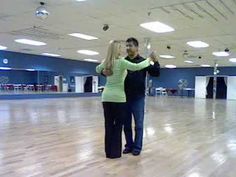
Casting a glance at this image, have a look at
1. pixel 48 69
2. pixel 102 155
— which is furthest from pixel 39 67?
pixel 102 155

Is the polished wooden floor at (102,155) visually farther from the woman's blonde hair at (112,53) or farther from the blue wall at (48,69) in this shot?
the blue wall at (48,69)

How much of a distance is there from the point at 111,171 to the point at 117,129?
63 centimetres

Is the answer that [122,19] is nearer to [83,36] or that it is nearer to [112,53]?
[83,36]

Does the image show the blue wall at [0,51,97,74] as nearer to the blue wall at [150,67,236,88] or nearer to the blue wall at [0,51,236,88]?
the blue wall at [0,51,236,88]

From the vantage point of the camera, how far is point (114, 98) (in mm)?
3383

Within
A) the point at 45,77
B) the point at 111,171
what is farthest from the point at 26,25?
the point at 45,77

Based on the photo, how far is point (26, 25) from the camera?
27.7 ft

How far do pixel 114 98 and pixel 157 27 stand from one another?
5.52 meters

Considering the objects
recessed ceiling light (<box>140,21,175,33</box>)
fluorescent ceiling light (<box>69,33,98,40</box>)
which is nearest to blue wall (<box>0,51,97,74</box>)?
fluorescent ceiling light (<box>69,33,98,40</box>)

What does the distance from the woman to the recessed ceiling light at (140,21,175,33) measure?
470 centimetres

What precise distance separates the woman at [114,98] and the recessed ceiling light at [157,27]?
4.70 m

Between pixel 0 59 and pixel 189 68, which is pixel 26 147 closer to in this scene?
pixel 0 59

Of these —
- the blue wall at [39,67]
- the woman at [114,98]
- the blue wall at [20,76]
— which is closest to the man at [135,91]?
the woman at [114,98]

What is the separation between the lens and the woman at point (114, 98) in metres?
3.37
